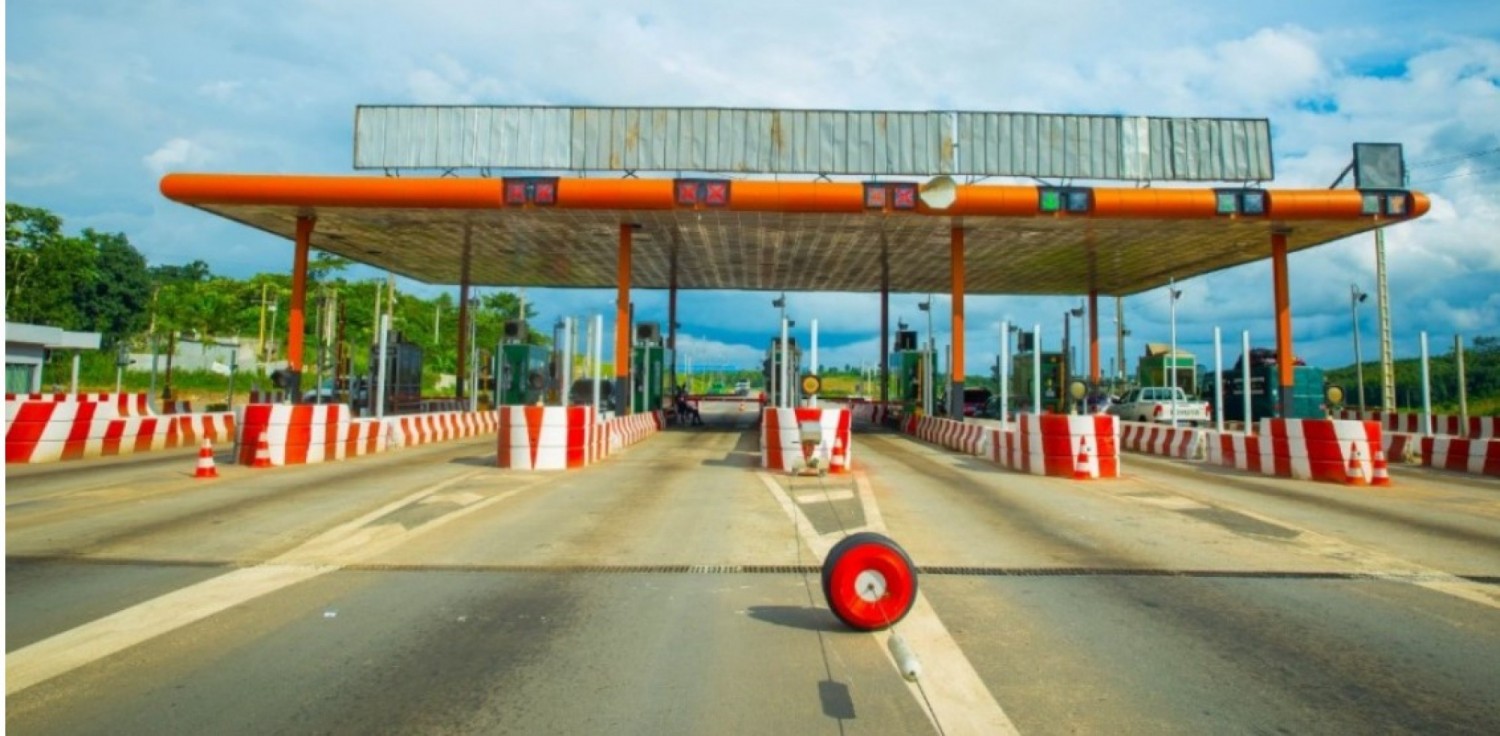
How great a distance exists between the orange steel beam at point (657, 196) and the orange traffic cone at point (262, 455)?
987 centimetres

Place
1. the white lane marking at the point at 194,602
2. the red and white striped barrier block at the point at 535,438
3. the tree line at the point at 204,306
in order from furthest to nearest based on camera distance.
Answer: the tree line at the point at 204,306
the red and white striped barrier block at the point at 535,438
the white lane marking at the point at 194,602

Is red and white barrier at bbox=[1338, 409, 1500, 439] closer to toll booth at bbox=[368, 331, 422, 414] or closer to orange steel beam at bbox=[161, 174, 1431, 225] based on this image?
orange steel beam at bbox=[161, 174, 1431, 225]

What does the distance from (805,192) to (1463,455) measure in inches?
580

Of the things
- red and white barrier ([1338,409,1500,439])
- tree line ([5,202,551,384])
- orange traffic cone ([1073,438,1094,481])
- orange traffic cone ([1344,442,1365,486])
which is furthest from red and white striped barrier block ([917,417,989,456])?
tree line ([5,202,551,384])

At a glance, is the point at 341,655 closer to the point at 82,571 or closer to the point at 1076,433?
the point at 82,571

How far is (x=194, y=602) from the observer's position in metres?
6.10

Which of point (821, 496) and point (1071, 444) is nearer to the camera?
point (821, 496)

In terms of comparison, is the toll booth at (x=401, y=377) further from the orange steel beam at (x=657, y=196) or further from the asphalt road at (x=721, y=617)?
the asphalt road at (x=721, y=617)

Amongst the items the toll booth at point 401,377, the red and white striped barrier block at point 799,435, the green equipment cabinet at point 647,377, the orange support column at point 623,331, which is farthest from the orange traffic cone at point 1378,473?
the toll booth at point 401,377

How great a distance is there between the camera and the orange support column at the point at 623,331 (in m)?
27.3

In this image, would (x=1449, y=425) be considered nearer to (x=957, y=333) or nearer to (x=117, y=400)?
(x=957, y=333)

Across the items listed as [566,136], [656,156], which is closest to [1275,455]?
[656,156]

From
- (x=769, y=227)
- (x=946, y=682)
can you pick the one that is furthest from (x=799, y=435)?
(x=769, y=227)

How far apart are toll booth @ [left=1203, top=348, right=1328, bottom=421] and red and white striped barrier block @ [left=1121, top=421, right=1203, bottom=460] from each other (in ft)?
18.3
